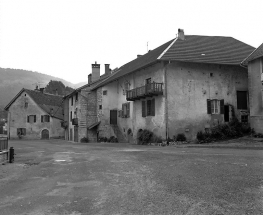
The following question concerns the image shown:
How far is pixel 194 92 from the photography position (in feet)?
81.8

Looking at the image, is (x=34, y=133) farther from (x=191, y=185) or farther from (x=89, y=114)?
(x=191, y=185)

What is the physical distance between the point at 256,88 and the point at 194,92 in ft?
17.0

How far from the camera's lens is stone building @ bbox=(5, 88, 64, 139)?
5031cm

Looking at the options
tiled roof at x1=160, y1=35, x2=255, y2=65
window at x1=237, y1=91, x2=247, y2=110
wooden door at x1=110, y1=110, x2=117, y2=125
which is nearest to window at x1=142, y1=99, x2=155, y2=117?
tiled roof at x1=160, y1=35, x2=255, y2=65

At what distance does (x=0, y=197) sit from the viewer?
21.2ft

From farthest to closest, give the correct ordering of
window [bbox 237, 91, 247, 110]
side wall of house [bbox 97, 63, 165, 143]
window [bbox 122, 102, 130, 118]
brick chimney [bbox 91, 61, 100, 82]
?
brick chimney [bbox 91, 61, 100, 82]
window [bbox 122, 102, 130, 118]
window [bbox 237, 91, 247, 110]
side wall of house [bbox 97, 63, 165, 143]

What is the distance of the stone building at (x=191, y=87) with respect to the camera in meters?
24.2

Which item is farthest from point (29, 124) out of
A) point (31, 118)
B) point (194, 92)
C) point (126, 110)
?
point (194, 92)

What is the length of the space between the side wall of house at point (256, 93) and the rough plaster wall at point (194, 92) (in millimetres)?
2606

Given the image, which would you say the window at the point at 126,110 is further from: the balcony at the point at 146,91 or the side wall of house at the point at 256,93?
the side wall of house at the point at 256,93

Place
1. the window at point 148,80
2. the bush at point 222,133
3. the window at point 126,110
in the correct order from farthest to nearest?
1. the window at point 126,110
2. the window at point 148,80
3. the bush at point 222,133

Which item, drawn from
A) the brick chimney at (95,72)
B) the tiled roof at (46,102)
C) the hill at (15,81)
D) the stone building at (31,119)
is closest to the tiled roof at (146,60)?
the brick chimney at (95,72)

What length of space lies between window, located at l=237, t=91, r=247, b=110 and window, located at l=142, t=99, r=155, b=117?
27.1 feet

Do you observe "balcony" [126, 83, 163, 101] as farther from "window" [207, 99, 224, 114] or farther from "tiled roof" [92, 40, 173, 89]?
"window" [207, 99, 224, 114]
